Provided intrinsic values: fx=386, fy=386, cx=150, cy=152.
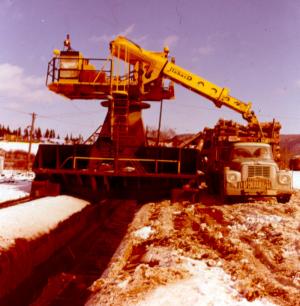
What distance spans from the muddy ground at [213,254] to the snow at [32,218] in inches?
64.8

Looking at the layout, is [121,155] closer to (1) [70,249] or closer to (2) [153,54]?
(2) [153,54]

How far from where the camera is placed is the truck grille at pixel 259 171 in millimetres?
12797

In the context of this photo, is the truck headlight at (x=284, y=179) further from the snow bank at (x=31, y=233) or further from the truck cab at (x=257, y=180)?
the snow bank at (x=31, y=233)

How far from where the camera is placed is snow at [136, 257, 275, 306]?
3.95 metres

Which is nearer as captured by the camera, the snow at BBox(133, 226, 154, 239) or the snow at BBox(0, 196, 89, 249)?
the snow at BBox(0, 196, 89, 249)

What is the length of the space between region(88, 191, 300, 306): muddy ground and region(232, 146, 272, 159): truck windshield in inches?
142

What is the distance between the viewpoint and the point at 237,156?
13.8 m

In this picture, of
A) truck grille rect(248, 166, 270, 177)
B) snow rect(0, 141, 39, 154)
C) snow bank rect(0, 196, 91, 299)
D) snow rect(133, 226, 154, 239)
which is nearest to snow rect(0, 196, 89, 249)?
snow bank rect(0, 196, 91, 299)

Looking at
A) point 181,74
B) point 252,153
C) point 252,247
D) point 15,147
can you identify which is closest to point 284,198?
point 252,153

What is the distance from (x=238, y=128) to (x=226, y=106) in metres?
3.00

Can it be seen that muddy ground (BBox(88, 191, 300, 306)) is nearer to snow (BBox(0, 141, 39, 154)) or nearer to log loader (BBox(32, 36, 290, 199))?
log loader (BBox(32, 36, 290, 199))

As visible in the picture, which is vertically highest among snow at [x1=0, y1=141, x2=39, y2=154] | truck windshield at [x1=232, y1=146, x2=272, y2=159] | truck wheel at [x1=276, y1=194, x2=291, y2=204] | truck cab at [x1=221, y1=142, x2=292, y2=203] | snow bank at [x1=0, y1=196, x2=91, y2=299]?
snow at [x1=0, y1=141, x2=39, y2=154]

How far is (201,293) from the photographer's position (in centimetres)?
417

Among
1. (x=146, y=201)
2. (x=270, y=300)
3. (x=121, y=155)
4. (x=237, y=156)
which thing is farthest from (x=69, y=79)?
(x=270, y=300)
